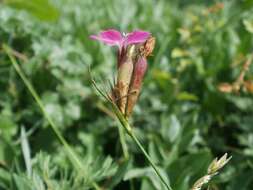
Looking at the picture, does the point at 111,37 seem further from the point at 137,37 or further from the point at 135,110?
the point at 135,110

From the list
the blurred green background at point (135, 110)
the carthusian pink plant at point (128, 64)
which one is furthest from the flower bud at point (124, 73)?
the blurred green background at point (135, 110)

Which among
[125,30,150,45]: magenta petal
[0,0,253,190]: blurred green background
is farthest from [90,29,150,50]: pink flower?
[0,0,253,190]: blurred green background

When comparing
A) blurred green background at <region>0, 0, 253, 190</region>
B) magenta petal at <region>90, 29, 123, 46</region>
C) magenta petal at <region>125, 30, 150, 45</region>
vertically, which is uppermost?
magenta petal at <region>90, 29, 123, 46</region>

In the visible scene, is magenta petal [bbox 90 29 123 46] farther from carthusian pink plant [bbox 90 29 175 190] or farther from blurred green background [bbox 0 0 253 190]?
blurred green background [bbox 0 0 253 190]

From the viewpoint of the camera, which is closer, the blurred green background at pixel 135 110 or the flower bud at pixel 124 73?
the flower bud at pixel 124 73

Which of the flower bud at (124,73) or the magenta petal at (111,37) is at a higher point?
the magenta petal at (111,37)

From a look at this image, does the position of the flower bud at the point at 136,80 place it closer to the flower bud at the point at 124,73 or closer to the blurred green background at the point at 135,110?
the flower bud at the point at 124,73
